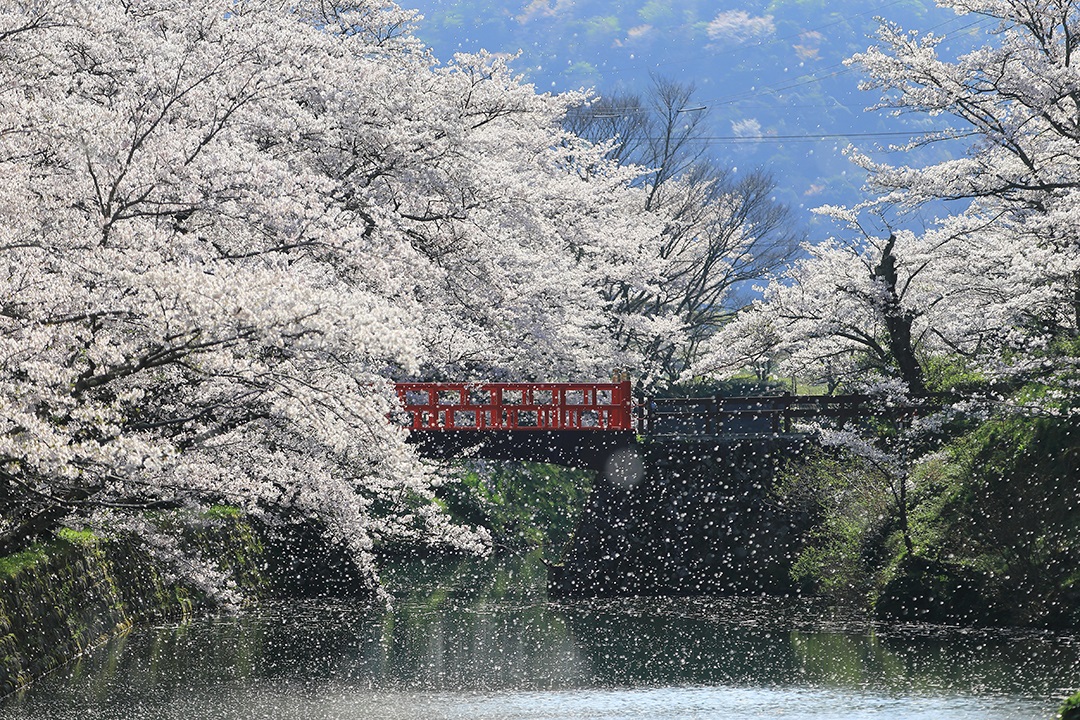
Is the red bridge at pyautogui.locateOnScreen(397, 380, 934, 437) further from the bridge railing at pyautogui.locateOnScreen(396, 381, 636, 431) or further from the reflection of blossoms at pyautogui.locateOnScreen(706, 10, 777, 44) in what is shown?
the reflection of blossoms at pyautogui.locateOnScreen(706, 10, 777, 44)

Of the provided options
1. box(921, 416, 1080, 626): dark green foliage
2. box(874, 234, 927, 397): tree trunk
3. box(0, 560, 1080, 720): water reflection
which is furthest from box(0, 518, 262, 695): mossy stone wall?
box(874, 234, 927, 397): tree trunk

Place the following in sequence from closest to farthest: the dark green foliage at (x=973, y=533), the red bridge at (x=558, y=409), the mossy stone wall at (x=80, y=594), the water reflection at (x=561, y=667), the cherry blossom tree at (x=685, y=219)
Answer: the water reflection at (x=561, y=667), the mossy stone wall at (x=80, y=594), the dark green foliage at (x=973, y=533), the red bridge at (x=558, y=409), the cherry blossom tree at (x=685, y=219)

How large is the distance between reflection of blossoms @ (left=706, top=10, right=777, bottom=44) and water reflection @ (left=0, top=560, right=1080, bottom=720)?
16387cm

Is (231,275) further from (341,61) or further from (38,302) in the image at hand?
(341,61)

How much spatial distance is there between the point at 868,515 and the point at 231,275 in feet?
48.2

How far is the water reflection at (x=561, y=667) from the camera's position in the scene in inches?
569

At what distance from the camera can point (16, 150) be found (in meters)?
12.8

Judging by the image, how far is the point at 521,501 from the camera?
3888 centimetres

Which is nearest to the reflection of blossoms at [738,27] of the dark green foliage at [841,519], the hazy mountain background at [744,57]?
the hazy mountain background at [744,57]

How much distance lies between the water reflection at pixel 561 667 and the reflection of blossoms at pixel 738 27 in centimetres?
16387

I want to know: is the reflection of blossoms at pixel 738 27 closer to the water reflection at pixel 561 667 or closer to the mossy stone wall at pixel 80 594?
Result: the water reflection at pixel 561 667

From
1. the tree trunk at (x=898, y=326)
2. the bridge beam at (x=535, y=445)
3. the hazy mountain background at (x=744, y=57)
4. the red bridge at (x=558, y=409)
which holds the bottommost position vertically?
the bridge beam at (x=535, y=445)

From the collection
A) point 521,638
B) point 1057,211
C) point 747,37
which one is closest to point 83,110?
point 521,638

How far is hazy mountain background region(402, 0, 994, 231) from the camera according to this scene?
167 metres
